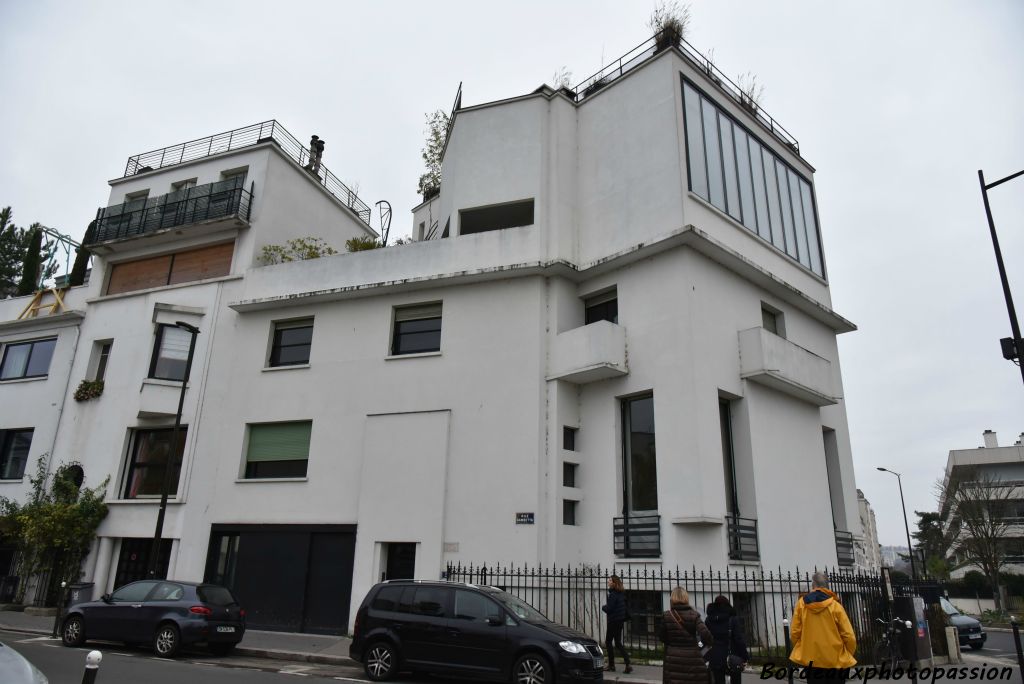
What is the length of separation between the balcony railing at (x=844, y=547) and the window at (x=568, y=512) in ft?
24.8

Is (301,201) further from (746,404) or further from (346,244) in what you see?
(746,404)

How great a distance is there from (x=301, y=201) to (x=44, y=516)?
1211 centimetres

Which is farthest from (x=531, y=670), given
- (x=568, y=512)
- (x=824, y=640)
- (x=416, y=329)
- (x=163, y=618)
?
(x=416, y=329)

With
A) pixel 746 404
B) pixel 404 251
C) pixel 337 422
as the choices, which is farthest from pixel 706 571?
pixel 404 251

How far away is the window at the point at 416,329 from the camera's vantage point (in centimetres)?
1800

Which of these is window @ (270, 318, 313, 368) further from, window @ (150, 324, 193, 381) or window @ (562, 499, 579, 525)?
window @ (562, 499, 579, 525)

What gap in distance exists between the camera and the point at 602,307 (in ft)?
57.8

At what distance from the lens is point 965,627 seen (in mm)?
18234

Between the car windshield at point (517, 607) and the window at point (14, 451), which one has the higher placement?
the window at point (14, 451)

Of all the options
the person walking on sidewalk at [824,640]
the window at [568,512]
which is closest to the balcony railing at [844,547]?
the window at [568,512]

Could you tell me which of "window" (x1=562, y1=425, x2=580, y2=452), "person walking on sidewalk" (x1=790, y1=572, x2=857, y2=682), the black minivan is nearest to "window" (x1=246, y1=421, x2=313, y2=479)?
"window" (x1=562, y1=425, x2=580, y2=452)

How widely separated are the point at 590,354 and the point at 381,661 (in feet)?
25.9

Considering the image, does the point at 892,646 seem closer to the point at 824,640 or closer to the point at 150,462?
the point at 824,640

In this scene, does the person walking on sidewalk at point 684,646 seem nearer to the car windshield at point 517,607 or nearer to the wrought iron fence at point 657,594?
the car windshield at point 517,607
